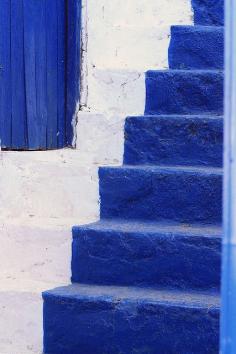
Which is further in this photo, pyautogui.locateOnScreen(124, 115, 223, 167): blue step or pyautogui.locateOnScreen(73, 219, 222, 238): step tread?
pyautogui.locateOnScreen(124, 115, 223, 167): blue step

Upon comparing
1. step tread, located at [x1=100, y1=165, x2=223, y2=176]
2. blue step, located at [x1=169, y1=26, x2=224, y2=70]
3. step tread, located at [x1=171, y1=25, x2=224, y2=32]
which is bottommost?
step tread, located at [x1=100, y1=165, x2=223, y2=176]

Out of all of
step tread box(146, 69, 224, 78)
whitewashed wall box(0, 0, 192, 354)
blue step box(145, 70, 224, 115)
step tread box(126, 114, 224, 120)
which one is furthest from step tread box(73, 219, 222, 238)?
step tread box(146, 69, 224, 78)

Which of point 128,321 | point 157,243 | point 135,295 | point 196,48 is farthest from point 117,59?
point 128,321

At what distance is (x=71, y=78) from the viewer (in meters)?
3.51

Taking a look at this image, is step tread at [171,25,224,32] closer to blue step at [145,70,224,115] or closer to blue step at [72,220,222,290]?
blue step at [145,70,224,115]

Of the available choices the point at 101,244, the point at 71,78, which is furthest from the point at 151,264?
the point at 71,78

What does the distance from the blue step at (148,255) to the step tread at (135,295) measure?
0.11 ft

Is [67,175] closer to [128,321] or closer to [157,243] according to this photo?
[157,243]

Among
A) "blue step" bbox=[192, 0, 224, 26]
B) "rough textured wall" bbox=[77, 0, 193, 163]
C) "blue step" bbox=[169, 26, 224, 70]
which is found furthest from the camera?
"blue step" bbox=[192, 0, 224, 26]

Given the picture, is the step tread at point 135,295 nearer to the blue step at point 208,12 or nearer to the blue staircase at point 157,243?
the blue staircase at point 157,243

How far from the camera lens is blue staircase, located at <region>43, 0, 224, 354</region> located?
2.74 m

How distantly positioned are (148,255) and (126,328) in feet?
1.11

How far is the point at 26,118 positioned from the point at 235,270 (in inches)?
89.6

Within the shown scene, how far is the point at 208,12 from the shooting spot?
13.2 feet
